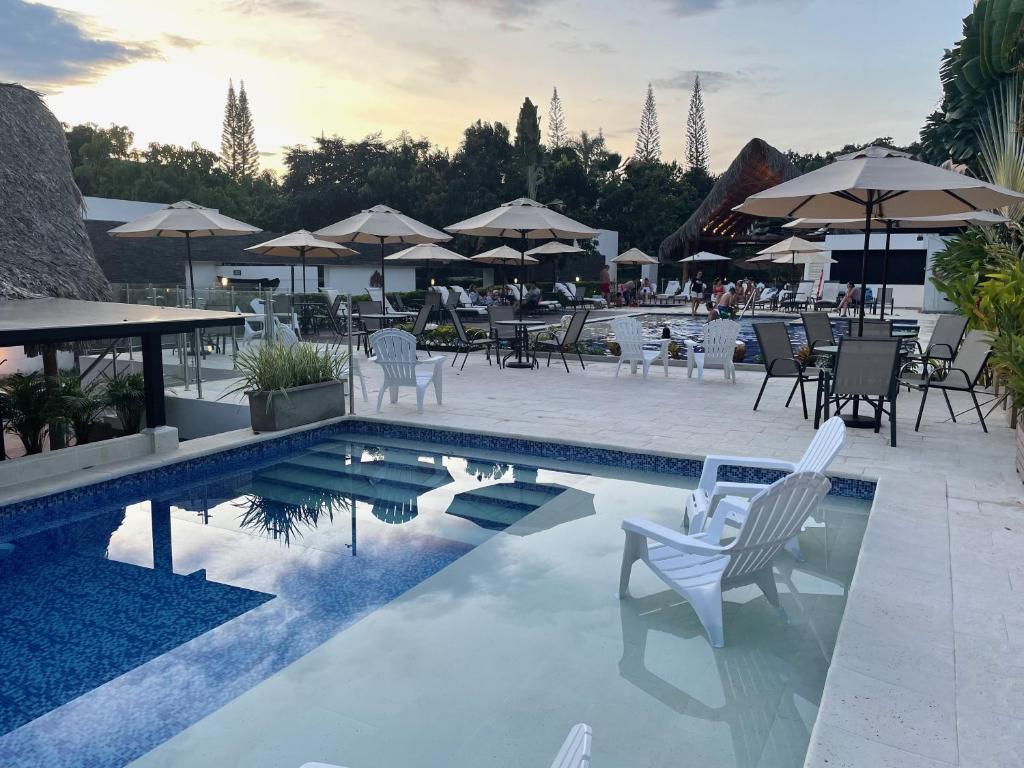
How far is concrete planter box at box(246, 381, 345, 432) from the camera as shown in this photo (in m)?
6.65

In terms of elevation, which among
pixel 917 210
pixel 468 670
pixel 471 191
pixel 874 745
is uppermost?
pixel 471 191

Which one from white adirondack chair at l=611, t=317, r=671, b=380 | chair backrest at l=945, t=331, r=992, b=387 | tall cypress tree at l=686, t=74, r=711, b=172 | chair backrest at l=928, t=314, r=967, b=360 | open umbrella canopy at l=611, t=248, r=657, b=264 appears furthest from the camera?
tall cypress tree at l=686, t=74, r=711, b=172

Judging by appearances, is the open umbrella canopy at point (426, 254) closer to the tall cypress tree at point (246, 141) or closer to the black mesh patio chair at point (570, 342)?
the black mesh patio chair at point (570, 342)

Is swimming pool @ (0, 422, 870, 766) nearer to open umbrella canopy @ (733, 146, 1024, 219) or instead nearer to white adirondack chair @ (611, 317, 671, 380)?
open umbrella canopy @ (733, 146, 1024, 219)

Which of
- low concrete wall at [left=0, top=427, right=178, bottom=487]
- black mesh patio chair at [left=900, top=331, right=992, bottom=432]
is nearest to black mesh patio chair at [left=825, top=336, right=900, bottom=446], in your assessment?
black mesh patio chair at [left=900, top=331, right=992, bottom=432]

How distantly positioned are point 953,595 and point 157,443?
18.4 feet

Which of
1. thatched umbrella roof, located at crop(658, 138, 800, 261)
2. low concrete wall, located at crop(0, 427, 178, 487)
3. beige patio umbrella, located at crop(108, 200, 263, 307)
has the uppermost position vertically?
thatched umbrella roof, located at crop(658, 138, 800, 261)

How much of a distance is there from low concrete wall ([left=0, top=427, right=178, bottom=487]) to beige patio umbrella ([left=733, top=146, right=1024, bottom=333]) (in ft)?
18.2

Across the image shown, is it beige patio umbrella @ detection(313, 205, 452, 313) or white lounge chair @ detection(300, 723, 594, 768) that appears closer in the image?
white lounge chair @ detection(300, 723, 594, 768)

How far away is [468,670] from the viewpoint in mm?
2969

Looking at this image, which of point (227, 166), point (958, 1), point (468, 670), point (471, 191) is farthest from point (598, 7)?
point (227, 166)

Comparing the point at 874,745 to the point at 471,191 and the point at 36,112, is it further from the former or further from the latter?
the point at 471,191

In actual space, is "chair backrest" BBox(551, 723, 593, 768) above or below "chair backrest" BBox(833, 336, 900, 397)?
below

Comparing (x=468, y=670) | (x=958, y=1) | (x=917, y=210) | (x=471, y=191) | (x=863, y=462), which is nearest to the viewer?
(x=468, y=670)
